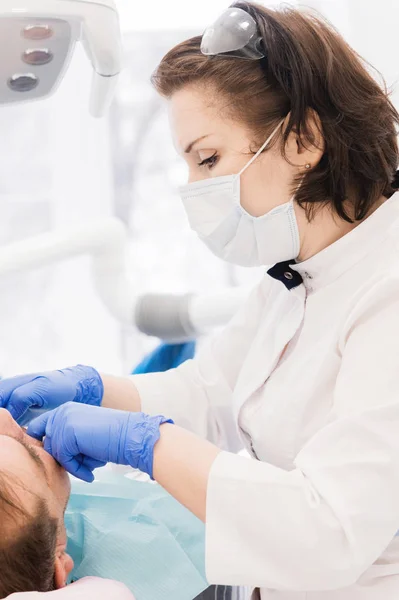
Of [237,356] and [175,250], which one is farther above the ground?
[237,356]

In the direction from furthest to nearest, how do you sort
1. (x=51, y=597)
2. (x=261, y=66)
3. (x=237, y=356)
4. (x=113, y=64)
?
(x=237, y=356) < (x=113, y=64) < (x=261, y=66) < (x=51, y=597)

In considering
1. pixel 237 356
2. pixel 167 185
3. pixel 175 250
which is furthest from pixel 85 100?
pixel 237 356

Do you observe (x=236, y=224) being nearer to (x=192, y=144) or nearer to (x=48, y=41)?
(x=192, y=144)

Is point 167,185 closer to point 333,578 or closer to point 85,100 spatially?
point 85,100

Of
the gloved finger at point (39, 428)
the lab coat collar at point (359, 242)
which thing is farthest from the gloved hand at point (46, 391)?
the lab coat collar at point (359, 242)

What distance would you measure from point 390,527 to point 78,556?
657mm

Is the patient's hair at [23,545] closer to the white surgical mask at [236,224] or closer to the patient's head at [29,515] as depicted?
the patient's head at [29,515]

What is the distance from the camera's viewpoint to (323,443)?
3.77 ft

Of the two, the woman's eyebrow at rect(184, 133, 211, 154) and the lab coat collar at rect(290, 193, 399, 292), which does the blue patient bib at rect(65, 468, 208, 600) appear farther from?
the woman's eyebrow at rect(184, 133, 211, 154)

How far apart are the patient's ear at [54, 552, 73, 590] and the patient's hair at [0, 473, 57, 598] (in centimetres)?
2

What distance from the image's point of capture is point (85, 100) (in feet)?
9.22

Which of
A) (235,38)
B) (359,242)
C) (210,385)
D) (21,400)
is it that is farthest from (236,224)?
(21,400)

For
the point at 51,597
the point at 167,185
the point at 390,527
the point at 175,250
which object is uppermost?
the point at 390,527

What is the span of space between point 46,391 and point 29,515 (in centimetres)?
44
